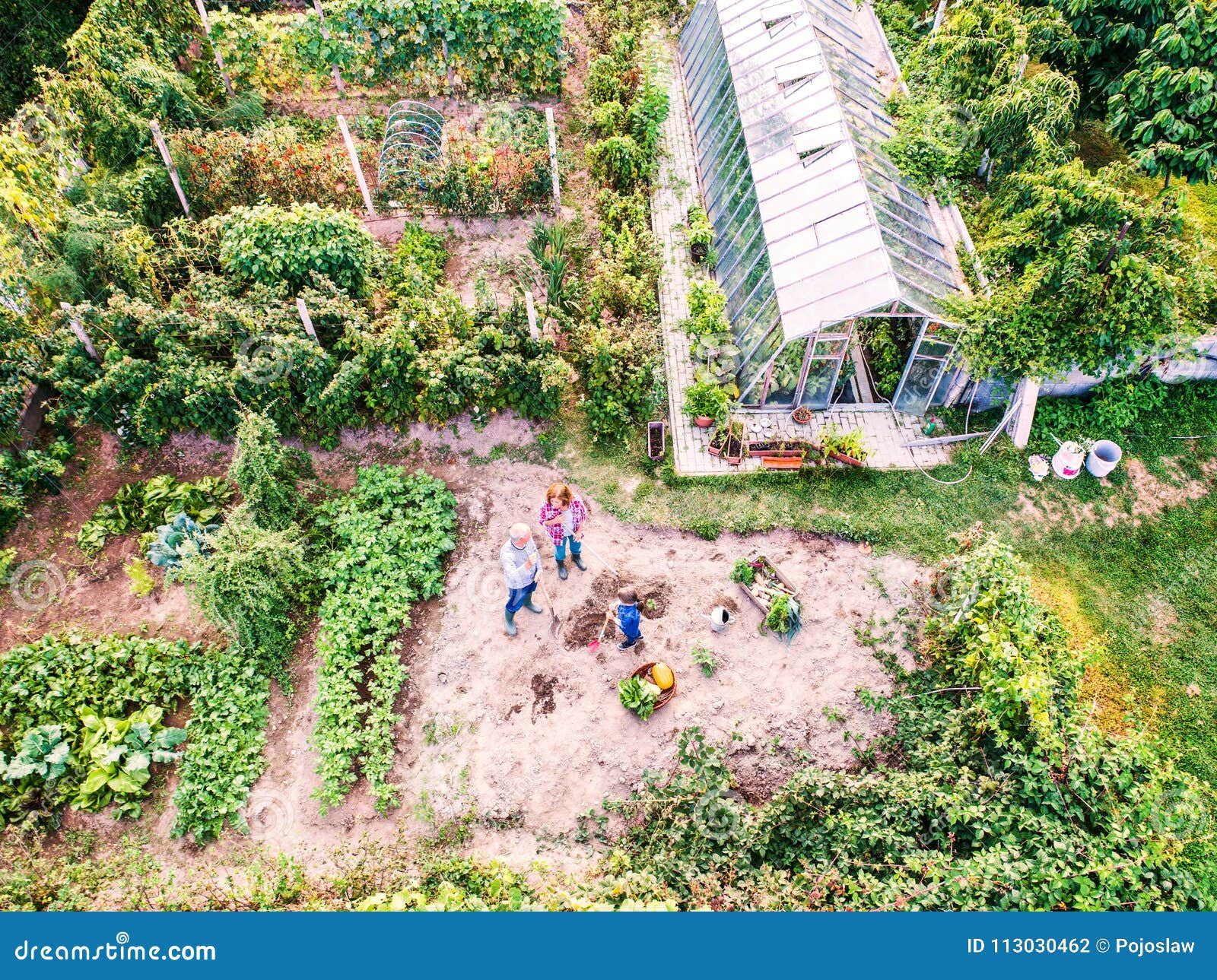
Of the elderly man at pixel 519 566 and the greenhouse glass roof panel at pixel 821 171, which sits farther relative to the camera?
the greenhouse glass roof panel at pixel 821 171

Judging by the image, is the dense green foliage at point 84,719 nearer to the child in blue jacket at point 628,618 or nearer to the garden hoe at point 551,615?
the garden hoe at point 551,615

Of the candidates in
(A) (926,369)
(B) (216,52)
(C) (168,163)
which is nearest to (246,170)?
(C) (168,163)

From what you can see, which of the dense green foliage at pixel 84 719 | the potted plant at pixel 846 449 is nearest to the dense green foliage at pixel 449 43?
the potted plant at pixel 846 449

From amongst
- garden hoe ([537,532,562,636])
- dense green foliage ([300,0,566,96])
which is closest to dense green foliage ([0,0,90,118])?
dense green foliage ([300,0,566,96])

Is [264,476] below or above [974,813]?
above

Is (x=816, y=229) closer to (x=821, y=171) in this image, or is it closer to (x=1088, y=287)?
(x=821, y=171)

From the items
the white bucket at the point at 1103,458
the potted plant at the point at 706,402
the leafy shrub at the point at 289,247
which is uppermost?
the leafy shrub at the point at 289,247
